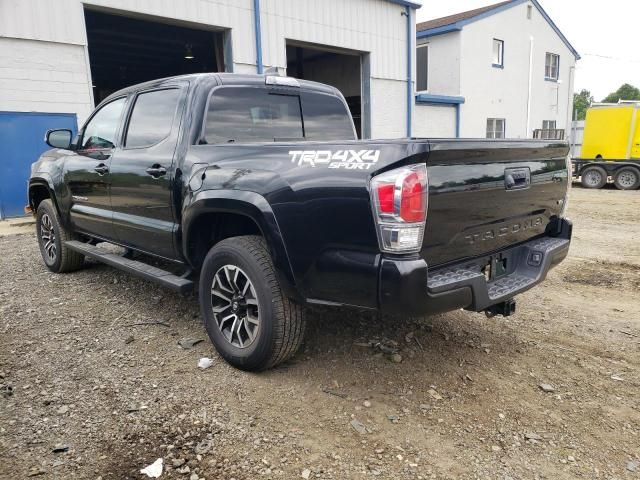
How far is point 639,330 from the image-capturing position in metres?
4.06

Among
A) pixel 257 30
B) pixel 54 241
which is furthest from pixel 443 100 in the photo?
pixel 54 241

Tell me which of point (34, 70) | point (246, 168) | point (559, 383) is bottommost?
point (559, 383)

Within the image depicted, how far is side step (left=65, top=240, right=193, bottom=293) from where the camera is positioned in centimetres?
369

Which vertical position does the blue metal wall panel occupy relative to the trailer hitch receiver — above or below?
above

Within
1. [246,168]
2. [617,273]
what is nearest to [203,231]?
[246,168]

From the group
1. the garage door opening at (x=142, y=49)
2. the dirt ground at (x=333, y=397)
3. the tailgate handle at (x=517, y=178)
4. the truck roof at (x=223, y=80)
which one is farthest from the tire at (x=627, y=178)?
the tailgate handle at (x=517, y=178)

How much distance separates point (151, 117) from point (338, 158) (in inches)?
83.1

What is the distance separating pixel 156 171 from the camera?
12.5ft

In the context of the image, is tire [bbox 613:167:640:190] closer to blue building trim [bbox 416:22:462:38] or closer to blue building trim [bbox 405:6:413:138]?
blue building trim [bbox 405:6:413:138]

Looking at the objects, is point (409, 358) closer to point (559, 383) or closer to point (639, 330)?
point (559, 383)

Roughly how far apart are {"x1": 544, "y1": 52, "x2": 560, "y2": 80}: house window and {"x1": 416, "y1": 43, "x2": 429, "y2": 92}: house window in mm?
7405

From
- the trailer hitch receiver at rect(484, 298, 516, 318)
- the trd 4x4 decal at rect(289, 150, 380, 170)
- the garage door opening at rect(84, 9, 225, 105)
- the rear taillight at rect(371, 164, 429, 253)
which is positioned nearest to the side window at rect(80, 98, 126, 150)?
the trd 4x4 decal at rect(289, 150, 380, 170)

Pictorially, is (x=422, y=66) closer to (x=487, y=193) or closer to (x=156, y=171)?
(x=156, y=171)

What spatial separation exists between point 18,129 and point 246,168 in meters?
9.10
